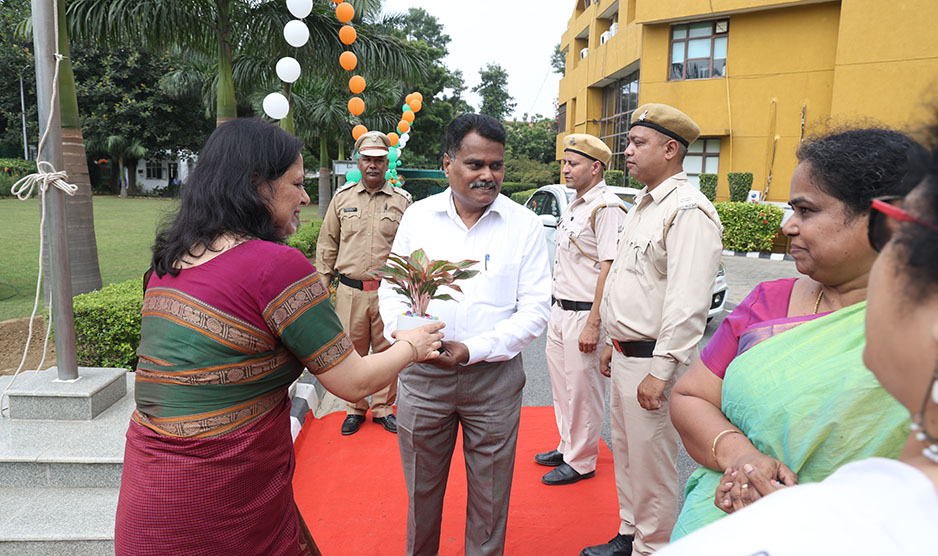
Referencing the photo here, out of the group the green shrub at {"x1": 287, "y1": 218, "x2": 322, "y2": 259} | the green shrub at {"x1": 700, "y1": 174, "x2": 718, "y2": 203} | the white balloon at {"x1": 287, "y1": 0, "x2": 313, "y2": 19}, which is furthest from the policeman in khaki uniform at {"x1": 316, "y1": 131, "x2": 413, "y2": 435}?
the green shrub at {"x1": 700, "y1": 174, "x2": 718, "y2": 203}

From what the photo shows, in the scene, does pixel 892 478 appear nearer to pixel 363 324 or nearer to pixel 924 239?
pixel 924 239

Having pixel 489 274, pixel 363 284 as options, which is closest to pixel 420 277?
pixel 489 274

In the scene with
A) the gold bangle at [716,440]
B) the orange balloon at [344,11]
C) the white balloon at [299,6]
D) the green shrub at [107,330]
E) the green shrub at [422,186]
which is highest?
the orange balloon at [344,11]

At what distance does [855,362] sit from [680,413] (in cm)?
54

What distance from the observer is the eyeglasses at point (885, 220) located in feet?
2.36

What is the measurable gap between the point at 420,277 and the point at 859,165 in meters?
1.41

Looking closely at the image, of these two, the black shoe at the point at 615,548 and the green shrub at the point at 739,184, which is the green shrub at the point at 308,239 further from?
the green shrub at the point at 739,184

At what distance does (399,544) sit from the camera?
315 cm

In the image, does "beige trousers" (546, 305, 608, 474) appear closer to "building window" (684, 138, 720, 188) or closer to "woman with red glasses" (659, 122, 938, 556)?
"woman with red glasses" (659, 122, 938, 556)

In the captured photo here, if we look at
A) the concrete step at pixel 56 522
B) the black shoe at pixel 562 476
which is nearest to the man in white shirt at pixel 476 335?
the black shoe at pixel 562 476

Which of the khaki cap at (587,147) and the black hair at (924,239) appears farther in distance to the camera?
the khaki cap at (587,147)

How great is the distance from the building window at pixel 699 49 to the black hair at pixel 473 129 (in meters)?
18.2

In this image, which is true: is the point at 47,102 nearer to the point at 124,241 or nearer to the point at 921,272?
the point at 921,272

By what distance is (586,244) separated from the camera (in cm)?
401
